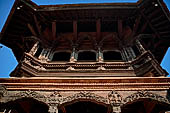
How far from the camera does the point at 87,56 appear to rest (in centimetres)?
1111

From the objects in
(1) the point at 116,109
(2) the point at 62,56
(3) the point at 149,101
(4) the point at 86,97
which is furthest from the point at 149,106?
(2) the point at 62,56

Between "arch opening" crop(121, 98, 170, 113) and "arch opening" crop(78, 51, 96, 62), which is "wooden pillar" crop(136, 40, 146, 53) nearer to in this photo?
"arch opening" crop(78, 51, 96, 62)

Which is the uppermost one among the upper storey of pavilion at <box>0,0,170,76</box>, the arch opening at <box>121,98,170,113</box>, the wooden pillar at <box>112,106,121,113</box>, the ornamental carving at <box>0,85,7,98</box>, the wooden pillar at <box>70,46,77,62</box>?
the upper storey of pavilion at <box>0,0,170,76</box>

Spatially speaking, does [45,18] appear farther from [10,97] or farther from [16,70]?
[10,97]

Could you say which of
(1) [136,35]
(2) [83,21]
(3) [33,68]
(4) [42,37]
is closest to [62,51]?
(4) [42,37]

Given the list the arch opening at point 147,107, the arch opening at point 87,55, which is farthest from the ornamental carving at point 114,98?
the arch opening at point 87,55

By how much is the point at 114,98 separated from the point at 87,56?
5.66 meters

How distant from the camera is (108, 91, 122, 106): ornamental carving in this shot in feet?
18.0

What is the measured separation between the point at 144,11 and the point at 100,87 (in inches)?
235

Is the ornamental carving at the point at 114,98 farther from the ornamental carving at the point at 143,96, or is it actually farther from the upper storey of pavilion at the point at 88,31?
the upper storey of pavilion at the point at 88,31

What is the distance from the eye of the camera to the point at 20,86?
6.26 m

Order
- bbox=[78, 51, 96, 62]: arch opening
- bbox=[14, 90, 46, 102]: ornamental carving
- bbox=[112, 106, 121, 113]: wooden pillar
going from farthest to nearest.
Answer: bbox=[78, 51, 96, 62]: arch opening
bbox=[14, 90, 46, 102]: ornamental carving
bbox=[112, 106, 121, 113]: wooden pillar

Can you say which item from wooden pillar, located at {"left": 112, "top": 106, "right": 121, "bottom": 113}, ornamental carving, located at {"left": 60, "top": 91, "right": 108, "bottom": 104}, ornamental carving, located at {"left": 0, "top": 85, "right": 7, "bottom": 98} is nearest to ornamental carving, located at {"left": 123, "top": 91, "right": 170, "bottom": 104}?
wooden pillar, located at {"left": 112, "top": 106, "right": 121, "bottom": 113}

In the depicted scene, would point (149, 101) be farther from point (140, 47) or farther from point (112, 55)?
point (112, 55)
